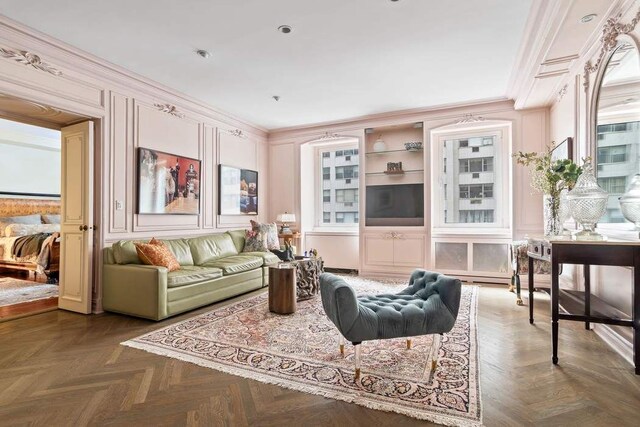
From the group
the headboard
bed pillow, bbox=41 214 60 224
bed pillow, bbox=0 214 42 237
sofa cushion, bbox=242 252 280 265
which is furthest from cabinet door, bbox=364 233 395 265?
the headboard

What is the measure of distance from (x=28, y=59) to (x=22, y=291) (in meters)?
3.35

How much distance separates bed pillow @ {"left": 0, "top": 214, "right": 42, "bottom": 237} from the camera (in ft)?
21.2

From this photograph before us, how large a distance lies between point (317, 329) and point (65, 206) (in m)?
3.36

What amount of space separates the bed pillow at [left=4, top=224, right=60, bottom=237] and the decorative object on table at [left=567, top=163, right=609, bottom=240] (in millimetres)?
8363

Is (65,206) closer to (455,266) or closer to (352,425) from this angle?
(352,425)

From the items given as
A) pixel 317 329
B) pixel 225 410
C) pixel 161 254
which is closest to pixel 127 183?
pixel 161 254

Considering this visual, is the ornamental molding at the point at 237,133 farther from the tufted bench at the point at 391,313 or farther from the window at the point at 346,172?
the tufted bench at the point at 391,313

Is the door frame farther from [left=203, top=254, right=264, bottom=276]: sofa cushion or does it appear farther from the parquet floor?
[left=203, top=254, right=264, bottom=276]: sofa cushion

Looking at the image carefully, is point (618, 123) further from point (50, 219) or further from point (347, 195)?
point (50, 219)

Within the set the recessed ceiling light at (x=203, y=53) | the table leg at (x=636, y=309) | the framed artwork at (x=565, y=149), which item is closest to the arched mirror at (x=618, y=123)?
the table leg at (x=636, y=309)

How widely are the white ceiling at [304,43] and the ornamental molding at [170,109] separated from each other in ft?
1.03

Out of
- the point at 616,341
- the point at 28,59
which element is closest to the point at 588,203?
the point at 616,341

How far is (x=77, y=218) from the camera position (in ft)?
12.4

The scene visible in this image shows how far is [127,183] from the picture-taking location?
4.10 metres
